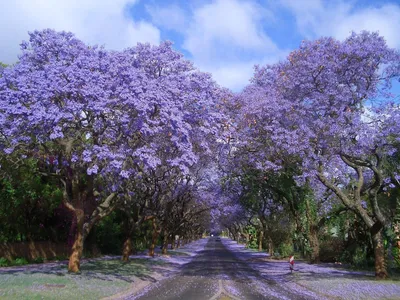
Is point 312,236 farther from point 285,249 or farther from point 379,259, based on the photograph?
point 379,259

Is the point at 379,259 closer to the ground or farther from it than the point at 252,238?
closer to the ground

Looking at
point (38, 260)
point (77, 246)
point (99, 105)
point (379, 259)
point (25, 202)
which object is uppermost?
point (99, 105)

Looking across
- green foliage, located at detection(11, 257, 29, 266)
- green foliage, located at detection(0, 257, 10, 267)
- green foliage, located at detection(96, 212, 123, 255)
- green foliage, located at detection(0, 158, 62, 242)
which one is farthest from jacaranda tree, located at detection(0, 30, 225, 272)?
green foliage, located at detection(96, 212, 123, 255)

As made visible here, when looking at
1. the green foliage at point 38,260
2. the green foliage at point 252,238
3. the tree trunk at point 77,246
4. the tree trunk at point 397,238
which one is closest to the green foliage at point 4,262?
the green foliage at point 38,260

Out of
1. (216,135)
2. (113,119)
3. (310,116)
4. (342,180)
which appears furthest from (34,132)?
(342,180)

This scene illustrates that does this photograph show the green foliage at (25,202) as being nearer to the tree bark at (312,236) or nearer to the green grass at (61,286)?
the green grass at (61,286)

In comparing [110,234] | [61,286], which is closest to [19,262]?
[61,286]

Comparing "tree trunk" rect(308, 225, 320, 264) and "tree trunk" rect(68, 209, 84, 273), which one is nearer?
"tree trunk" rect(68, 209, 84, 273)

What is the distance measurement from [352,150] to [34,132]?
1395 centimetres

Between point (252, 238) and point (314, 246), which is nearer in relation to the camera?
point (314, 246)

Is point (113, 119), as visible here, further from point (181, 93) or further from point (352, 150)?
point (352, 150)

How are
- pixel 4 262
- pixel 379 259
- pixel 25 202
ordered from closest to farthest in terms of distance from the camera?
pixel 379 259 → pixel 4 262 → pixel 25 202

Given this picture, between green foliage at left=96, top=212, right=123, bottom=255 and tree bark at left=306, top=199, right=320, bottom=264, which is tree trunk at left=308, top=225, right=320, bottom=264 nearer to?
tree bark at left=306, top=199, right=320, bottom=264

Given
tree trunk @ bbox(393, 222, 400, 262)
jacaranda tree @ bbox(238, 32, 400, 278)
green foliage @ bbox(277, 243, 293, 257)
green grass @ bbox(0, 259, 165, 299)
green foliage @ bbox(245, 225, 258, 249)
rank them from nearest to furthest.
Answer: green grass @ bbox(0, 259, 165, 299) < jacaranda tree @ bbox(238, 32, 400, 278) < tree trunk @ bbox(393, 222, 400, 262) < green foliage @ bbox(277, 243, 293, 257) < green foliage @ bbox(245, 225, 258, 249)
